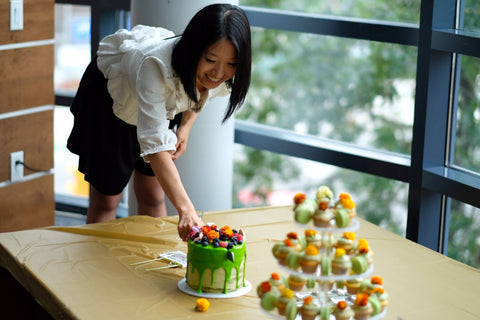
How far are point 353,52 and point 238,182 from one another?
1.08 meters

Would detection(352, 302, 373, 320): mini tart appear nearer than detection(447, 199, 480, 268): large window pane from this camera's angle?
Yes

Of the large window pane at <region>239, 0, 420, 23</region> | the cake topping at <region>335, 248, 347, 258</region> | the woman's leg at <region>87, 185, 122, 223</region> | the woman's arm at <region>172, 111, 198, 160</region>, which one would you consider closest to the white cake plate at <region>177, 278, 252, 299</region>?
the cake topping at <region>335, 248, 347, 258</region>

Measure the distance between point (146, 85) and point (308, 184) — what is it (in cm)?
212

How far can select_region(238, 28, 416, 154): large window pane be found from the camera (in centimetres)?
352

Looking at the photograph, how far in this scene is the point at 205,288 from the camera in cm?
189

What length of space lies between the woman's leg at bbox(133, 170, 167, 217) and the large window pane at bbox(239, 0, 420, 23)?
1.38m

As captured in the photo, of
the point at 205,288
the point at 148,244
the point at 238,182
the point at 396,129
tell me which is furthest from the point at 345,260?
the point at 238,182

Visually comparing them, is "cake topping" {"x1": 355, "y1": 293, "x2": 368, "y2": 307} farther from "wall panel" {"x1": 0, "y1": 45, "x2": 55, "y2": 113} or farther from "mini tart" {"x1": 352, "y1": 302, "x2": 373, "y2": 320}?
"wall panel" {"x1": 0, "y1": 45, "x2": 55, "y2": 113}

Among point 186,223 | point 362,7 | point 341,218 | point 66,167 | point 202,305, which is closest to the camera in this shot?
point 341,218

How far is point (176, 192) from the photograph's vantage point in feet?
6.77

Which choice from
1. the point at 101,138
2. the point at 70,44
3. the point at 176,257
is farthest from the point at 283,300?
the point at 70,44

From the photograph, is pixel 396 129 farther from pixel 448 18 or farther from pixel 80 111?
pixel 80 111

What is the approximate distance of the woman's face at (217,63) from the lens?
2.03 m

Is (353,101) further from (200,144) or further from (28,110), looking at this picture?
(28,110)
